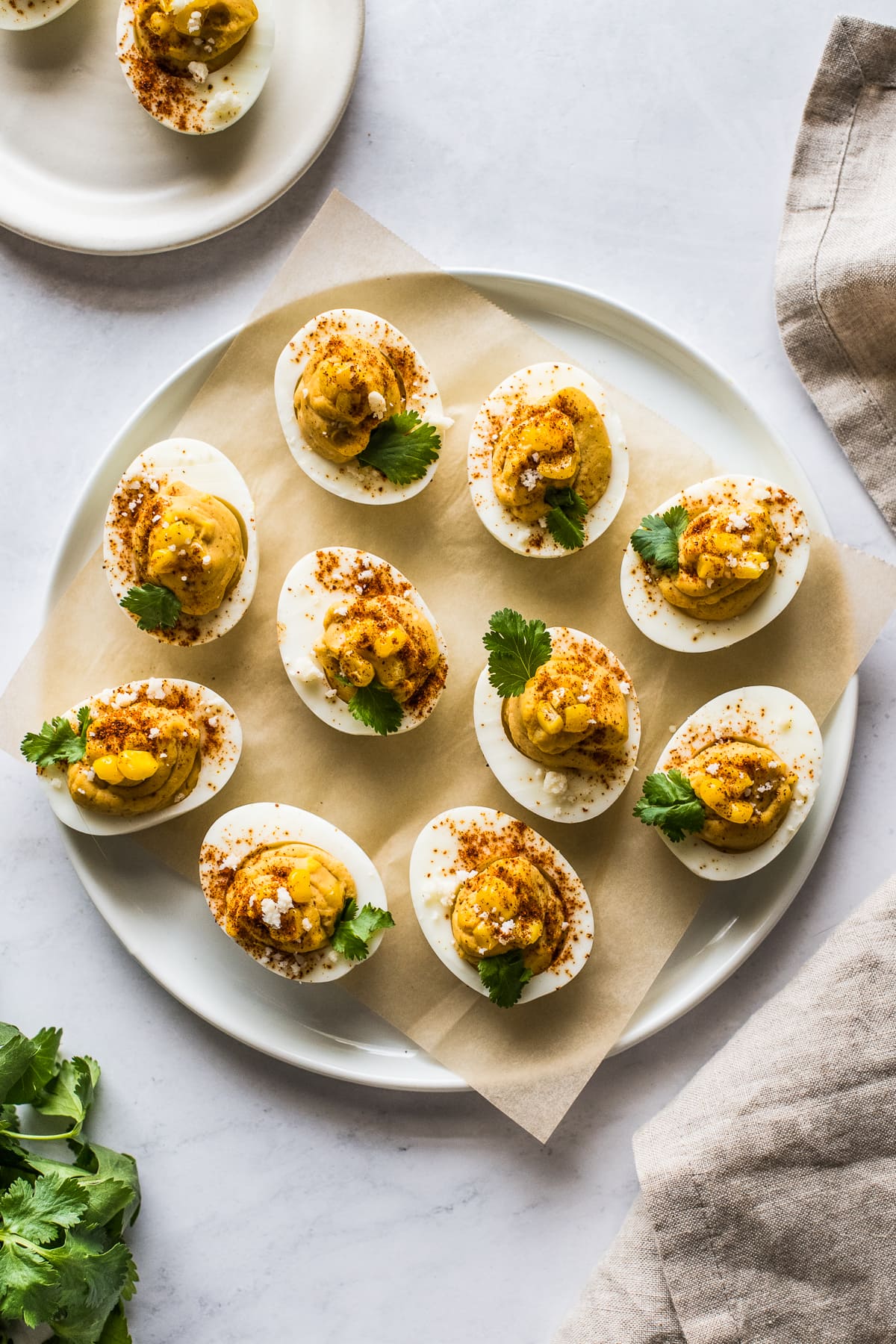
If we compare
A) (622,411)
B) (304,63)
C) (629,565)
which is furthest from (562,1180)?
(304,63)

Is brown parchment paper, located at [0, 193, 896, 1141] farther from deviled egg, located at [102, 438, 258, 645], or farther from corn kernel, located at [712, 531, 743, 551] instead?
corn kernel, located at [712, 531, 743, 551]

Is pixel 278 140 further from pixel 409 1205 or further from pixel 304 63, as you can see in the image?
pixel 409 1205

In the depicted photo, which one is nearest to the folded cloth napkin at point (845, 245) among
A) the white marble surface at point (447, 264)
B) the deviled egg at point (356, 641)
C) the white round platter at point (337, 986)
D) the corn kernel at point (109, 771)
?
the white marble surface at point (447, 264)

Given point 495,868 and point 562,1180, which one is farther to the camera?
point 562,1180

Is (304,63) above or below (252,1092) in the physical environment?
above

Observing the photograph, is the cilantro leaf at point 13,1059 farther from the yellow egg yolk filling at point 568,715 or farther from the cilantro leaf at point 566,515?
the cilantro leaf at point 566,515

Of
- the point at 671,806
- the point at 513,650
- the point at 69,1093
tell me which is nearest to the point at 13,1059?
the point at 69,1093

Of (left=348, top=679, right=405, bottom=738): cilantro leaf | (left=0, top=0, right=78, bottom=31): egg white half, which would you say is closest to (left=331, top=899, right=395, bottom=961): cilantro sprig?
(left=348, top=679, right=405, bottom=738): cilantro leaf
